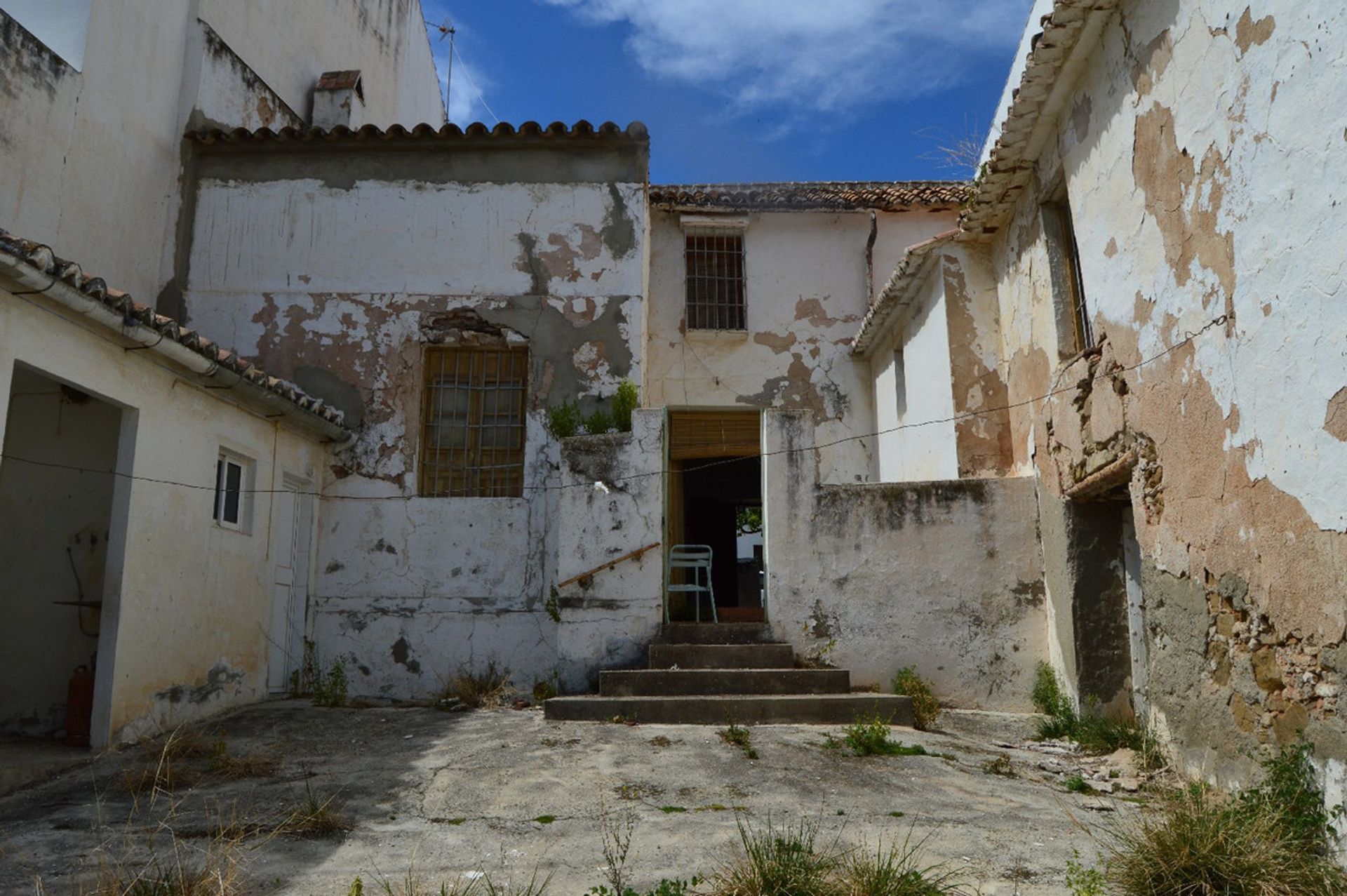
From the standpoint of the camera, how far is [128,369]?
23.8 ft

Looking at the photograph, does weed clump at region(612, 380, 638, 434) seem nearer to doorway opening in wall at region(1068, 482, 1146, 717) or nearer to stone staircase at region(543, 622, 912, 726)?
stone staircase at region(543, 622, 912, 726)

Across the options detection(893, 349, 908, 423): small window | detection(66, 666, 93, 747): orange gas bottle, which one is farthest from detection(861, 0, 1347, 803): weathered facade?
detection(66, 666, 93, 747): orange gas bottle

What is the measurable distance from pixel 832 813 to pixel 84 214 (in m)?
8.66

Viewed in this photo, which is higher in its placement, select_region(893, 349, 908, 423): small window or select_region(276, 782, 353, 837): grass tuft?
select_region(893, 349, 908, 423): small window

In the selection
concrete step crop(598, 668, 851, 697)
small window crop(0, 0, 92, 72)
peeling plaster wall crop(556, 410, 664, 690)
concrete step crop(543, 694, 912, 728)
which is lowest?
concrete step crop(543, 694, 912, 728)

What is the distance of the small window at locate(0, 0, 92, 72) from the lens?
9117 mm

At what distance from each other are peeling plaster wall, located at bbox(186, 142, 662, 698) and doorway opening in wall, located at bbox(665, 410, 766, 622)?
1.48 meters

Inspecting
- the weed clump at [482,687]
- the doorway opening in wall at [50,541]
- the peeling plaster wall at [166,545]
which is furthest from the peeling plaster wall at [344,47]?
the weed clump at [482,687]

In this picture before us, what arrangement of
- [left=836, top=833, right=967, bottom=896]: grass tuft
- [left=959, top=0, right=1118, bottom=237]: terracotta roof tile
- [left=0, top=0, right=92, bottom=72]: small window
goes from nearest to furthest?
1. [left=836, top=833, right=967, bottom=896]: grass tuft
2. [left=959, top=0, right=1118, bottom=237]: terracotta roof tile
3. [left=0, top=0, right=92, bottom=72]: small window

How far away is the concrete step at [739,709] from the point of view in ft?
24.8

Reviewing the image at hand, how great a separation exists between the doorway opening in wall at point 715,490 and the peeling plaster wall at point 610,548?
480 mm

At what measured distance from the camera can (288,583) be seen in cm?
972

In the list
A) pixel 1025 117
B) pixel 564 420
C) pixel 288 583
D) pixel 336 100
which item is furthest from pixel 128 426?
pixel 1025 117

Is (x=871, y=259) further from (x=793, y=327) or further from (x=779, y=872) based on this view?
(x=779, y=872)
